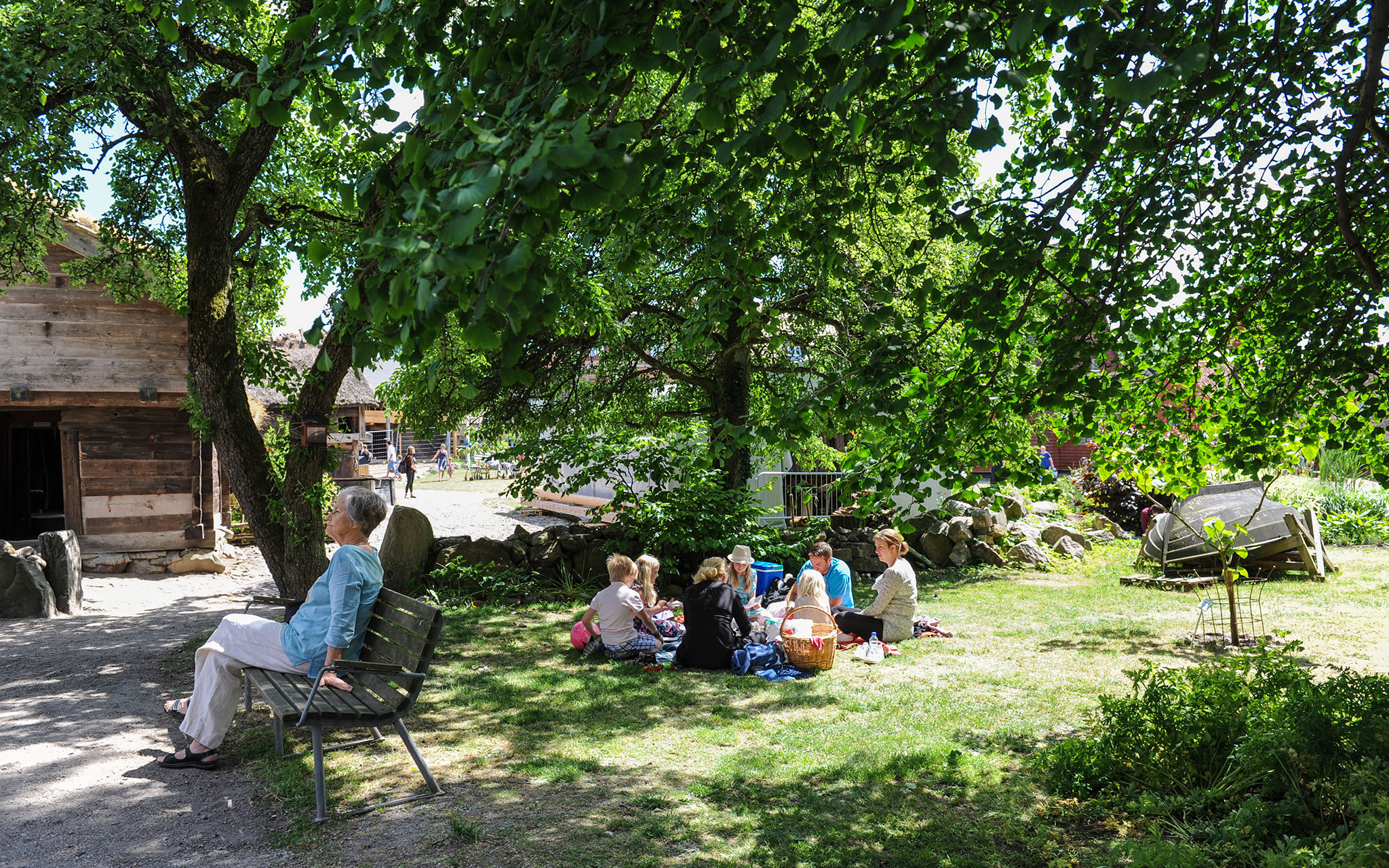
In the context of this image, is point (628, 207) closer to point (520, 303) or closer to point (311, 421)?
point (520, 303)

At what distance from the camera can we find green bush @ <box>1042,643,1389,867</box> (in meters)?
3.54

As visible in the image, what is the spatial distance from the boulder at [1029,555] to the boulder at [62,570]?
12878mm

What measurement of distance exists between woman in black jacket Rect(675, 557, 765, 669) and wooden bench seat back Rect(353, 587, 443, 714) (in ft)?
10.1

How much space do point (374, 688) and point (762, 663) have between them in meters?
3.61

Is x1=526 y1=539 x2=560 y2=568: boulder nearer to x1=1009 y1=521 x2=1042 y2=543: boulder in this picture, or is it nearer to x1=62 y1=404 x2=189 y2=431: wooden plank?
x1=62 y1=404 x2=189 y2=431: wooden plank

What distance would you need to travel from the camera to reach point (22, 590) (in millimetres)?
9992

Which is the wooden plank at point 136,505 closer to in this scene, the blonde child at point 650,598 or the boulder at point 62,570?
the boulder at point 62,570

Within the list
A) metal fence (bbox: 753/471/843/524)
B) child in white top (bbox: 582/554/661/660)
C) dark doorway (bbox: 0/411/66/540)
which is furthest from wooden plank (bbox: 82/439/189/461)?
metal fence (bbox: 753/471/843/524)

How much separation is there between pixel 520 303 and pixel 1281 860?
3175 millimetres

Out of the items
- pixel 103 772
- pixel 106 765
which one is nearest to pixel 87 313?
pixel 106 765

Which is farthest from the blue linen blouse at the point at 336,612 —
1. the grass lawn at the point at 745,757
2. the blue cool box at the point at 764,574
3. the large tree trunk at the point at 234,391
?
the blue cool box at the point at 764,574

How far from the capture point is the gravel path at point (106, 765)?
13.3ft

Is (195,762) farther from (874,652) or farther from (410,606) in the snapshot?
(874,652)

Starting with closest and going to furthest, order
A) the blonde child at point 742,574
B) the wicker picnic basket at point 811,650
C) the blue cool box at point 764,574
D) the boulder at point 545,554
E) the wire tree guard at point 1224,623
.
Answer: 1. the wicker picnic basket at point 811,650
2. the wire tree guard at point 1224,623
3. the blonde child at point 742,574
4. the blue cool box at point 764,574
5. the boulder at point 545,554
